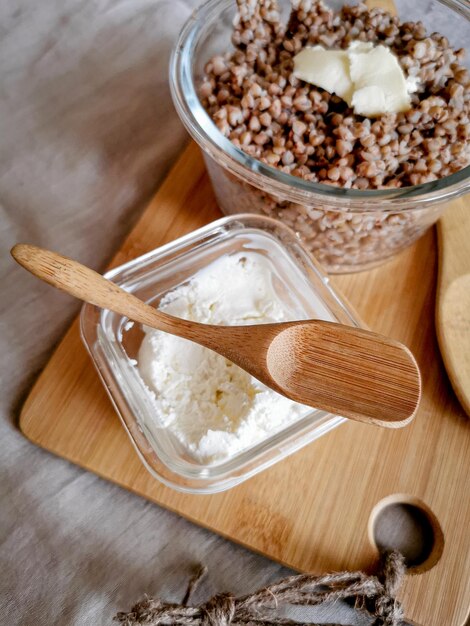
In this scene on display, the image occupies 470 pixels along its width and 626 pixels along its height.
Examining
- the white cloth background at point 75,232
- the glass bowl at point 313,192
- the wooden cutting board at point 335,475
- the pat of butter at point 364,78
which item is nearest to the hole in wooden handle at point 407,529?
the wooden cutting board at point 335,475

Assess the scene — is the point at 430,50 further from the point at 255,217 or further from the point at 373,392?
the point at 373,392

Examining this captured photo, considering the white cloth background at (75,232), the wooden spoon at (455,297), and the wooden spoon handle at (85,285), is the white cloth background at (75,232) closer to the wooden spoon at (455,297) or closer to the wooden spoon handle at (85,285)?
the wooden spoon handle at (85,285)

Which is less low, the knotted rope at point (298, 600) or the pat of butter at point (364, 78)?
the pat of butter at point (364, 78)

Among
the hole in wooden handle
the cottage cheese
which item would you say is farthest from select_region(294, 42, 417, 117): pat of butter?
the hole in wooden handle

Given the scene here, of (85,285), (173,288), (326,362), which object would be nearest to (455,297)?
(326,362)

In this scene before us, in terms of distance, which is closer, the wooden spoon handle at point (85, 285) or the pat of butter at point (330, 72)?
the wooden spoon handle at point (85, 285)

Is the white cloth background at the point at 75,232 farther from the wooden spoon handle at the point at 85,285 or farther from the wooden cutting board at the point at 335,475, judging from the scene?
the wooden spoon handle at the point at 85,285

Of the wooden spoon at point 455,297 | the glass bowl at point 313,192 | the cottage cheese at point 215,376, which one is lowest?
the wooden spoon at point 455,297

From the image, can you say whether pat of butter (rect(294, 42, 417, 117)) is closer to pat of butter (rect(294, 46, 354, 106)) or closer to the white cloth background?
pat of butter (rect(294, 46, 354, 106))
